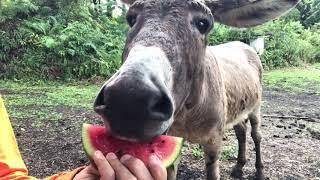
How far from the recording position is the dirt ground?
237 inches

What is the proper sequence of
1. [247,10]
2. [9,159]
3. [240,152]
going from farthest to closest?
[240,152] < [247,10] < [9,159]

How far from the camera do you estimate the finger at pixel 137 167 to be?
1610mm

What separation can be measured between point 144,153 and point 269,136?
20.8ft

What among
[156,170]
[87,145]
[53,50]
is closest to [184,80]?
[87,145]

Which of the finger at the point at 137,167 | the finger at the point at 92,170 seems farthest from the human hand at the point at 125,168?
the finger at the point at 92,170

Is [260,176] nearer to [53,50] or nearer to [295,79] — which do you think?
[53,50]

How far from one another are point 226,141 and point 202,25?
4.45 metres

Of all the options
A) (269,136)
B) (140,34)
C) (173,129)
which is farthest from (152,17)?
(269,136)

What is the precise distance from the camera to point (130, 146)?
195cm

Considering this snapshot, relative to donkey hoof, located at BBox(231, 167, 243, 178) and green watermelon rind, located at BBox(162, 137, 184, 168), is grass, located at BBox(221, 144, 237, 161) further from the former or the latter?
green watermelon rind, located at BBox(162, 137, 184, 168)

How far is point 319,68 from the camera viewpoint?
18.6 m

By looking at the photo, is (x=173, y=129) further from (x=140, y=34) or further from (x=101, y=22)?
(x=101, y=22)

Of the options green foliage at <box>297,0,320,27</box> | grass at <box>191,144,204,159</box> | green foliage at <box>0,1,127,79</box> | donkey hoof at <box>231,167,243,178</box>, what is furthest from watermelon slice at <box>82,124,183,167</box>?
green foliage at <box>297,0,320,27</box>

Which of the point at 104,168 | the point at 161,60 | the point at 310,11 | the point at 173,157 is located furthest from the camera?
the point at 310,11
